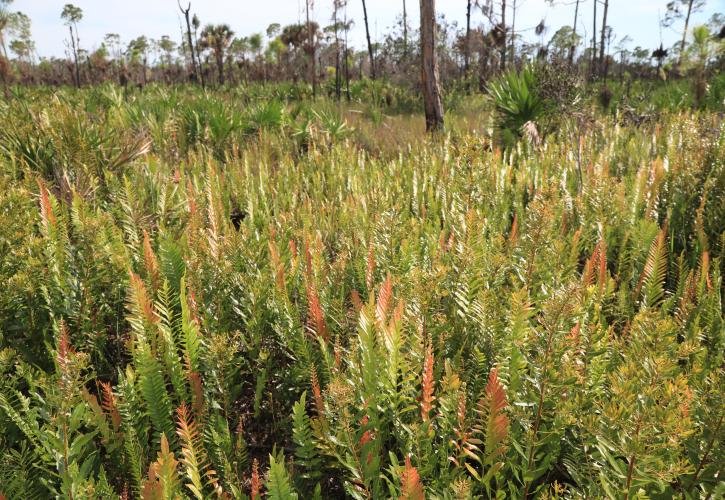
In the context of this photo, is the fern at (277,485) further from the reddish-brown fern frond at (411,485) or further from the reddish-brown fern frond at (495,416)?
the reddish-brown fern frond at (495,416)

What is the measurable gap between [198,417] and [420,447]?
2.04ft

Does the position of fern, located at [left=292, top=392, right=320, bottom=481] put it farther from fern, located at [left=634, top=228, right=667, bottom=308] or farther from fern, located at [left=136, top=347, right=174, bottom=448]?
fern, located at [left=634, top=228, right=667, bottom=308]

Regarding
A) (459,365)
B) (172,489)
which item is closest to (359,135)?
(459,365)

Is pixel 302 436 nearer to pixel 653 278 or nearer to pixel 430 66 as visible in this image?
pixel 653 278

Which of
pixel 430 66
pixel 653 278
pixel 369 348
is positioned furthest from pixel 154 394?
pixel 430 66

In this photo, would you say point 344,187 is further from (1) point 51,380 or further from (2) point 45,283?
(1) point 51,380

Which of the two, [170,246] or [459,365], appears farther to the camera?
[170,246]

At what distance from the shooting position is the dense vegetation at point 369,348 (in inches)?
42.4

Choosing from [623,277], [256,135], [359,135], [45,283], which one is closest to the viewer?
[45,283]

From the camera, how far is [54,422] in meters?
1.09

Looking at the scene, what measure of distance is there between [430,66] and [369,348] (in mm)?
7224

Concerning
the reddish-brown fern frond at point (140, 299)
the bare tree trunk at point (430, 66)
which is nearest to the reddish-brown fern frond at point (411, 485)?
the reddish-brown fern frond at point (140, 299)

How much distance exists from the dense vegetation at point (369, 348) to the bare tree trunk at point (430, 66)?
4.58 meters

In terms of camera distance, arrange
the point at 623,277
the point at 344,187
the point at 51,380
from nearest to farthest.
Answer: the point at 51,380 < the point at 623,277 < the point at 344,187
